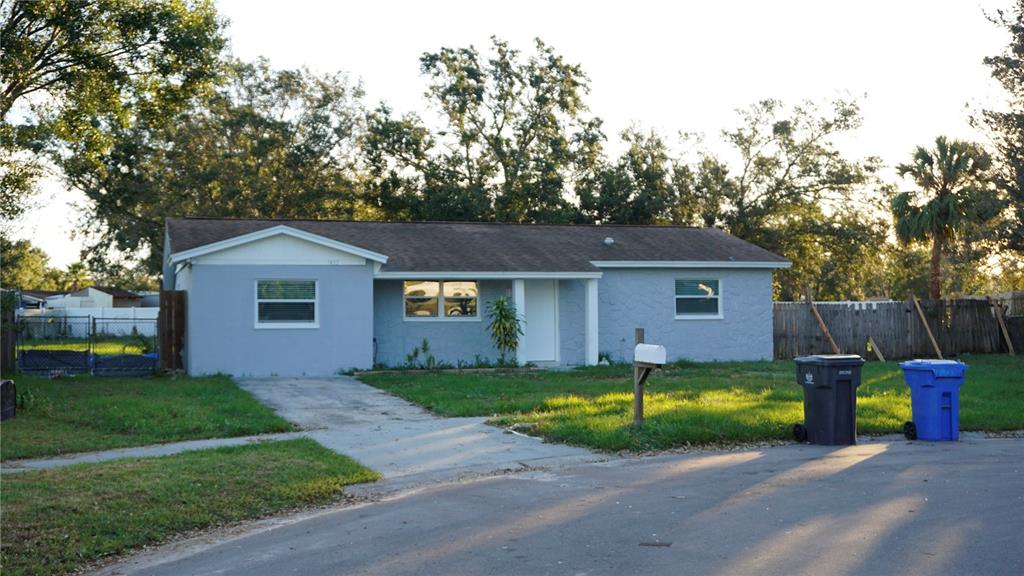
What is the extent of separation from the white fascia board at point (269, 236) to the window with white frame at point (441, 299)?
181cm

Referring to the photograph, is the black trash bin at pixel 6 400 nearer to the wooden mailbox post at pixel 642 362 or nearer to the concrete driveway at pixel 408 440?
the concrete driveway at pixel 408 440

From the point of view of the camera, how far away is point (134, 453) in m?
11.7

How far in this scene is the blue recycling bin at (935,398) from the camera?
13.2 metres

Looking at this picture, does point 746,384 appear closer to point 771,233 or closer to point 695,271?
point 695,271

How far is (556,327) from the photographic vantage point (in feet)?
84.3

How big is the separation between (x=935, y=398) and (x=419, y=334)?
13.5 metres

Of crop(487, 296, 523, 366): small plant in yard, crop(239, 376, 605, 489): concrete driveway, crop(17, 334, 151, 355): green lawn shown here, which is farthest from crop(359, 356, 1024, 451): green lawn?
crop(17, 334, 151, 355): green lawn

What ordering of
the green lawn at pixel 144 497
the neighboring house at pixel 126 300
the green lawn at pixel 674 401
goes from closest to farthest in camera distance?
the green lawn at pixel 144 497 → the green lawn at pixel 674 401 → the neighboring house at pixel 126 300

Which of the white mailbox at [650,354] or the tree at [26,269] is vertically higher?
the tree at [26,269]

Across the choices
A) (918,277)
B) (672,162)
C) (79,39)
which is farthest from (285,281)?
(918,277)

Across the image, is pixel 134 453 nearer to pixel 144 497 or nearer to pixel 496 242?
pixel 144 497

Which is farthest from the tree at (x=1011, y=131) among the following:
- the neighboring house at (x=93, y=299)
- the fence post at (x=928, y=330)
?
the neighboring house at (x=93, y=299)

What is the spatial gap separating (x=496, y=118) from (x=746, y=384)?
77.0ft

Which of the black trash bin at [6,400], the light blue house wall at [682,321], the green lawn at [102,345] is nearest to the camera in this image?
the black trash bin at [6,400]
